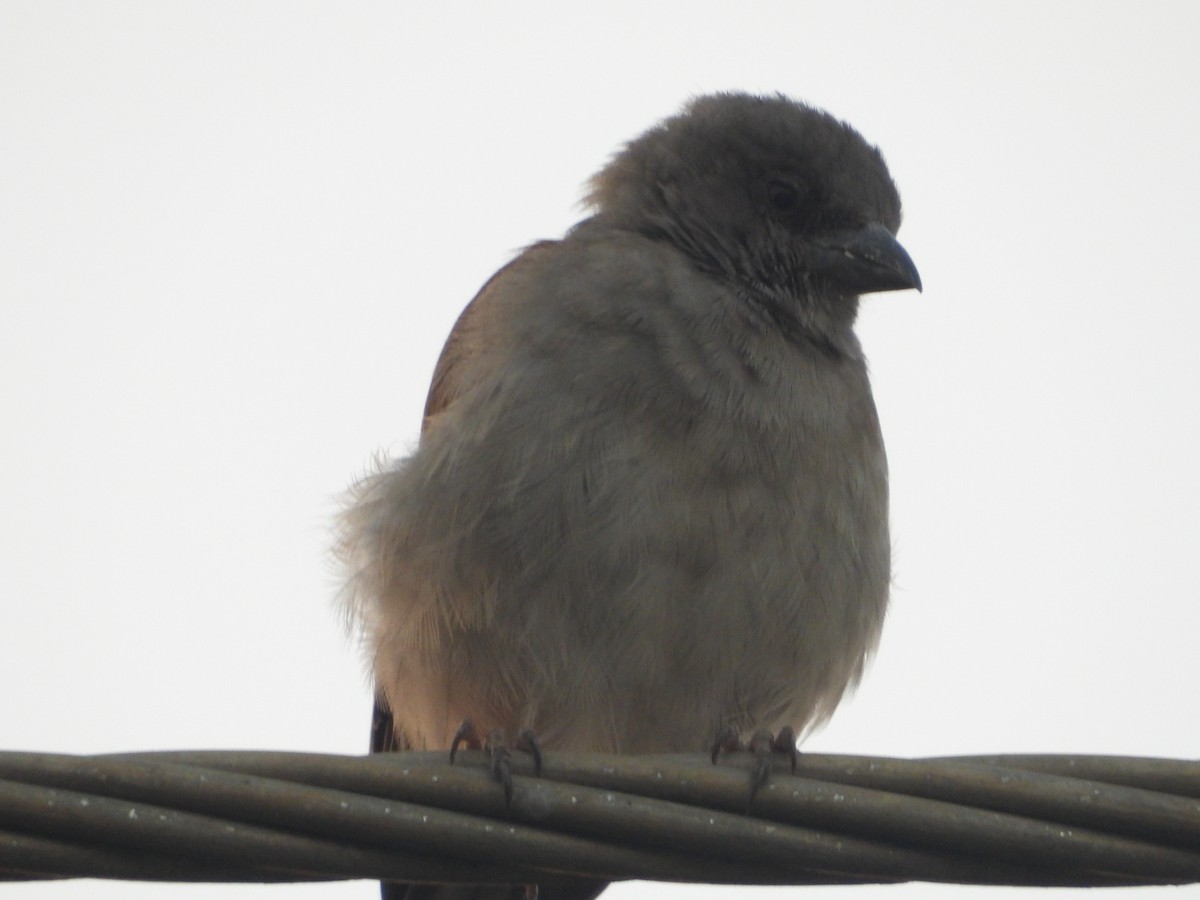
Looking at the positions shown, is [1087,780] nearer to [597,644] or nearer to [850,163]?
[597,644]

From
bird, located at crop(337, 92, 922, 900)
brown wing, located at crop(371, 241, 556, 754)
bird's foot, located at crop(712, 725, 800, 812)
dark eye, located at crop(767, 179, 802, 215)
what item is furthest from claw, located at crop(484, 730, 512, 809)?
dark eye, located at crop(767, 179, 802, 215)

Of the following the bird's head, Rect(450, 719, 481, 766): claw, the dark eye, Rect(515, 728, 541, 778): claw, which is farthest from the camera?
the dark eye

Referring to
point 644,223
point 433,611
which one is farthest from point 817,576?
point 644,223

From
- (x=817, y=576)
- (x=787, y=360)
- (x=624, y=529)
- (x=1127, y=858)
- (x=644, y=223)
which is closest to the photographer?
(x=1127, y=858)

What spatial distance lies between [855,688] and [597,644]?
124 cm

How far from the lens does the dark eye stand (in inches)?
250

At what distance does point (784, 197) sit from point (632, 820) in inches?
151

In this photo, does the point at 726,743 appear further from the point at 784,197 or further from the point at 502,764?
the point at 784,197

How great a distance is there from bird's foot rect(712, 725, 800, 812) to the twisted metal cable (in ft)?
0.08

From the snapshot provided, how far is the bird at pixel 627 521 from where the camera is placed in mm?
4965

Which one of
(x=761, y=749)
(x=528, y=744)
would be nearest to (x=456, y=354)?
(x=528, y=744)

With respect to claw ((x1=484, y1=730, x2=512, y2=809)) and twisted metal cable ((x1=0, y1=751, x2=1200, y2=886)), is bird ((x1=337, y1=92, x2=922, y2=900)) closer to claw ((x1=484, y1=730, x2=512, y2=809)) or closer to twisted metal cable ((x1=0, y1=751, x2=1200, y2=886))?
claw ((x1=484, y1=730, x2=512, y2=809))

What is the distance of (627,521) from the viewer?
16.2 feet

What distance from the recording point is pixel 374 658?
5559mm
